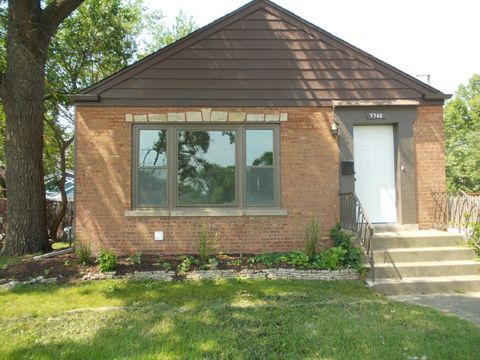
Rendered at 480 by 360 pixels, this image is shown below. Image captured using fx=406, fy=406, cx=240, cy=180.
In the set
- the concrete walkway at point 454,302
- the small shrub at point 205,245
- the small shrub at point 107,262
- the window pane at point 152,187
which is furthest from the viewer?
the window pane at point 152,187

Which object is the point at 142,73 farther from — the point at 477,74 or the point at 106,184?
the point at 477,74

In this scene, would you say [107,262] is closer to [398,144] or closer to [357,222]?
[357,222]

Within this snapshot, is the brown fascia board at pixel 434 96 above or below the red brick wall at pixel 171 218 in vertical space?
above

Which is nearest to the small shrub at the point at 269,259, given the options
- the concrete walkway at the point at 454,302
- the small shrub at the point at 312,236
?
the small shrub at the point at 312,236

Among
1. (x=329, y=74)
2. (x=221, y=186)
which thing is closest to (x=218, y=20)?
(x=329, y=74)

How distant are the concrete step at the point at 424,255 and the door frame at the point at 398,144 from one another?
54.8 inches

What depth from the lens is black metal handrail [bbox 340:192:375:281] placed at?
22.7 feet

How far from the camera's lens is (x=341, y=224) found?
8.52 meters

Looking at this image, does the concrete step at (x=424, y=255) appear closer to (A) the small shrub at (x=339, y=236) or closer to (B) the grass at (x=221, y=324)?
(A) the small shrub at (x=339, y=236)

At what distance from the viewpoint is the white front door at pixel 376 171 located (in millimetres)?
8836

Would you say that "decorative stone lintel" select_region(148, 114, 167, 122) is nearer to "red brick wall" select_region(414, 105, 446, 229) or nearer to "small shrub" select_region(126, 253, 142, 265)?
"small shrub" select_region(126, 253, 142, 265)

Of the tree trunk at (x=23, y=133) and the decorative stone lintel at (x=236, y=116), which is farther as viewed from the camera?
the tree trunk at (x=23, y=133)

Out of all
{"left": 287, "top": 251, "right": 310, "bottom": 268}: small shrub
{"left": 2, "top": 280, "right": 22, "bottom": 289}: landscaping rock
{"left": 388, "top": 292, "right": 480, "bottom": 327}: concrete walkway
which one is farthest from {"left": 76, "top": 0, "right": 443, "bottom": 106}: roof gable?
{"left": 388, "top": 292, "right": 480, "bottom": 327}: concrete walkway

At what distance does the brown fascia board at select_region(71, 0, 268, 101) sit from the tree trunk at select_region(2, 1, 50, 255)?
126 cm
